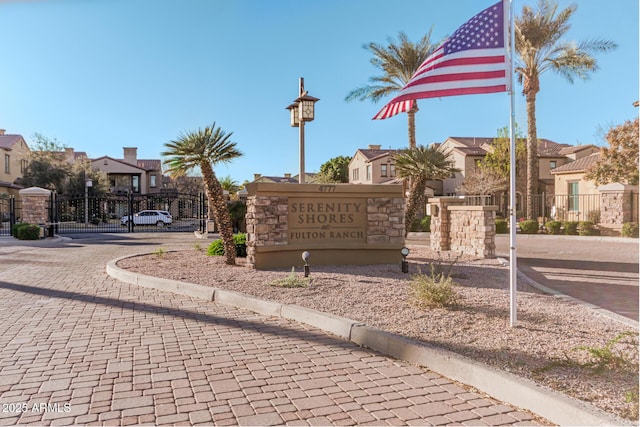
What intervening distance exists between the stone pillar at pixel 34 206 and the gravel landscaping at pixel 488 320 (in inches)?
571

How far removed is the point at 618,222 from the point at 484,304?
18.9 meters

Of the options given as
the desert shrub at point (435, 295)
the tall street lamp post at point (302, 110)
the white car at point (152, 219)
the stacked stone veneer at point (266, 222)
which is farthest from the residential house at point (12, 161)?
the desert shrub at point (435, 295)

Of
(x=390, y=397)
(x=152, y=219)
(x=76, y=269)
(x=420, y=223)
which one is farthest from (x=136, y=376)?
(x=152, y=219)

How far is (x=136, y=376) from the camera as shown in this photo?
4.49 metres

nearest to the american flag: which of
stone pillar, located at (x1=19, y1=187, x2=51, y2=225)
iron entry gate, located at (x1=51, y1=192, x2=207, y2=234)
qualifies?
iron entry gate, located at (x1=51, y1=192, x2=207, y2=234)

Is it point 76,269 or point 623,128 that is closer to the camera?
point 76,269

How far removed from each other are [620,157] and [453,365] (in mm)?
26856

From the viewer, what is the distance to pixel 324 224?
11.4 m

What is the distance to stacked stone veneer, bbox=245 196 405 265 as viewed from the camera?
1065 centimetres

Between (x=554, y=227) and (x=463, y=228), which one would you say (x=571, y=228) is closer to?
(x=554, y=227)

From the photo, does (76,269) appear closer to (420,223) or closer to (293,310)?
(293,310)

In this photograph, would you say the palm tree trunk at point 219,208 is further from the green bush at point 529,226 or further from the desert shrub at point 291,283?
the green bush at point 529,226

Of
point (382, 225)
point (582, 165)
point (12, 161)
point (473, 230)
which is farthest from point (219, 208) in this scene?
point (12, 161)

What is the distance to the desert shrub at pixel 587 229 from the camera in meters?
22.4
